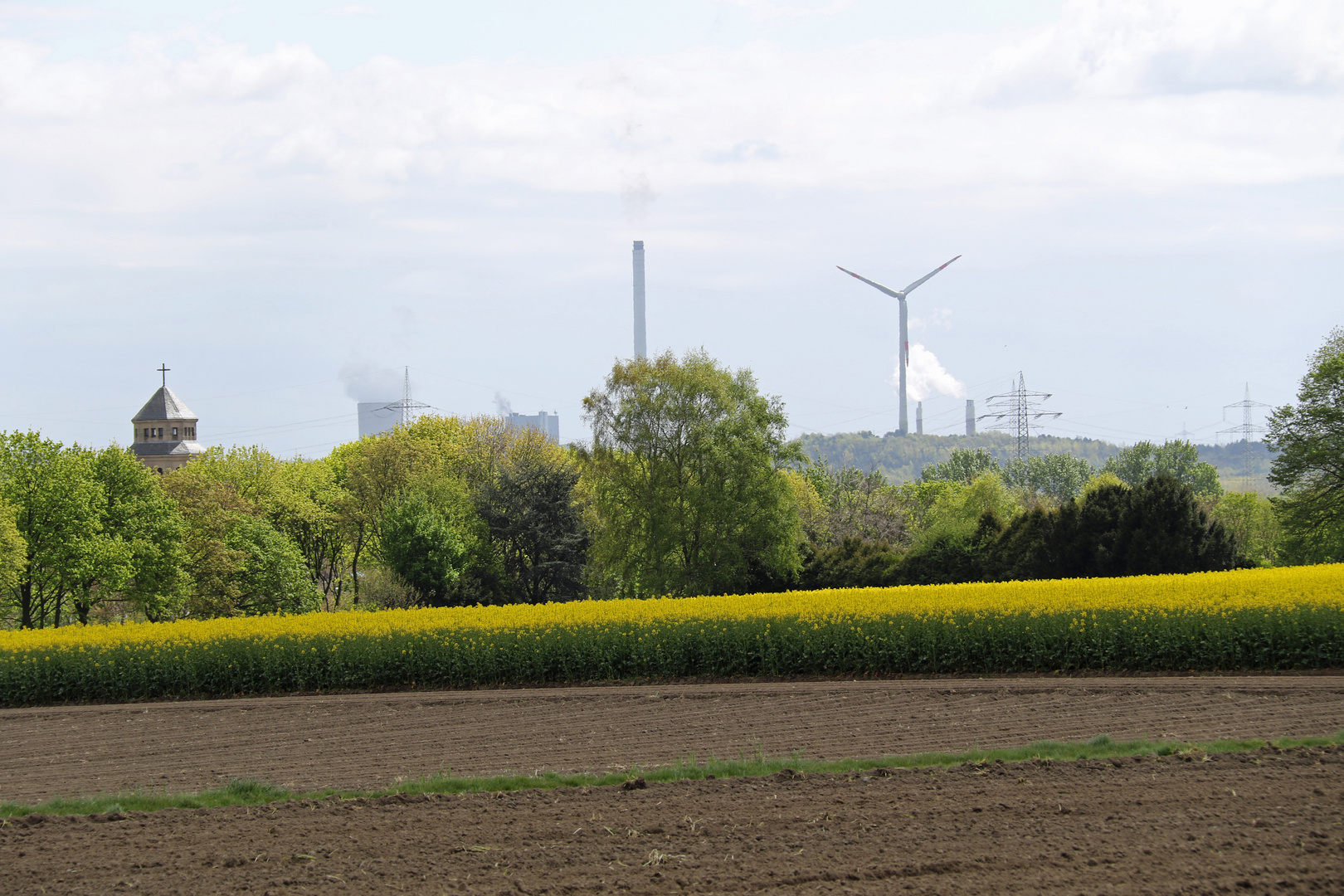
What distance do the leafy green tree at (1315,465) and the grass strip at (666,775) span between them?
3966cm

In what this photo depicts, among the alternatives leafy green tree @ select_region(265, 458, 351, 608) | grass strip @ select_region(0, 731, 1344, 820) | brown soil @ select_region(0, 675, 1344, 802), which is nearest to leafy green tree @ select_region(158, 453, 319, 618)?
leafy green tree @ select_region(265, 458, 351, 608)

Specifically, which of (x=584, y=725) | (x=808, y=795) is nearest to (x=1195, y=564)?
(x=584, y=725)

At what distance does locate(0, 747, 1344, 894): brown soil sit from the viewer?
7.52 metres

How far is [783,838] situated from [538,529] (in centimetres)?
4259

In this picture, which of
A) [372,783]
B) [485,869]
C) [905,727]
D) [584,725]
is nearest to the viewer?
[485,869]

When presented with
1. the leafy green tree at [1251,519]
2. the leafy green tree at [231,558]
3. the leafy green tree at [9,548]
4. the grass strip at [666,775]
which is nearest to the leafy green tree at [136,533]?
the leafy green tree at [231,558]

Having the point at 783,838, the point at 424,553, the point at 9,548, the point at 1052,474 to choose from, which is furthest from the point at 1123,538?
the point at 1052,474

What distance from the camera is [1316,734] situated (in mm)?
12312

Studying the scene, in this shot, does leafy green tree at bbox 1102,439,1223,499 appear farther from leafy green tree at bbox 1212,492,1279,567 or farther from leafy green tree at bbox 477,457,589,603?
leafy green tree at bbox 477,457,589,603

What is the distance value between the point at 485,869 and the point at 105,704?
17.9m

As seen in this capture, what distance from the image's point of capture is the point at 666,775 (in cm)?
1122

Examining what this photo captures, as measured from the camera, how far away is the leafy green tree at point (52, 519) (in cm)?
4300

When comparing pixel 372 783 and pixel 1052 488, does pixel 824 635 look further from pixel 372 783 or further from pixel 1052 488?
pixel 1052 488

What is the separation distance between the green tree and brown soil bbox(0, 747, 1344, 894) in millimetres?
30809
